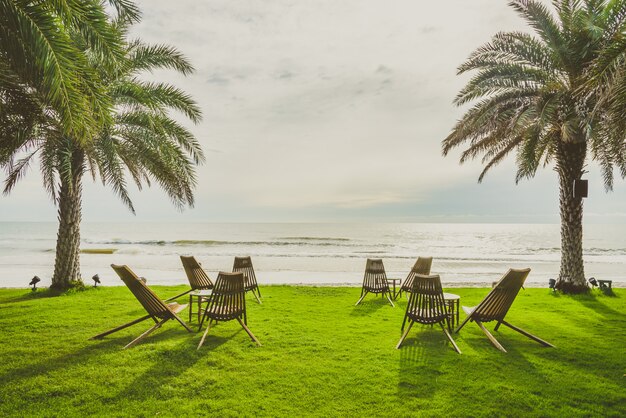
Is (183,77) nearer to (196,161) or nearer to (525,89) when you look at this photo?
(196,161)

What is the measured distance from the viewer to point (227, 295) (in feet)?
19.2

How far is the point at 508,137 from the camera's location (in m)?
12.0

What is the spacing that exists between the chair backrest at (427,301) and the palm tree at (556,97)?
5259 mm

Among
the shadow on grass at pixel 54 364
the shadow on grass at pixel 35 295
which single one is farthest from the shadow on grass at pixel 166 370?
the shadow on grass at pixel 35 295

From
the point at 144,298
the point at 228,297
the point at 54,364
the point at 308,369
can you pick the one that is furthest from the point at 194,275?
the point at 308,369

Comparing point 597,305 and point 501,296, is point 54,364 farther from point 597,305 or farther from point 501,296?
point 597,305

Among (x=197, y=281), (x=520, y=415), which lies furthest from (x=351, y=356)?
(x=197, y=281)

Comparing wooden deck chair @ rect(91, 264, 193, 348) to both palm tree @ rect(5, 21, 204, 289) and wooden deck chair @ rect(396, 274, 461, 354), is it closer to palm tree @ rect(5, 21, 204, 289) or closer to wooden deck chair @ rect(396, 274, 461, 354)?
wooden deck chair @ rect(396, 274, 461, 354)

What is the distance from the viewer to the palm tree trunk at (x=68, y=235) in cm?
995

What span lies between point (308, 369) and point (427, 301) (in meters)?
2.43

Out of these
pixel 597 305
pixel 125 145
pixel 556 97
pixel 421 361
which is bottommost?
pixel 421 361

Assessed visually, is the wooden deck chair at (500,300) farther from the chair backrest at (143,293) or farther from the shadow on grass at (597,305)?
the chair backrest at (143,293)

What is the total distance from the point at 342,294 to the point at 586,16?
32.6 ft

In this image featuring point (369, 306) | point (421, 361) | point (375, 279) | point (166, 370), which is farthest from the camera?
point (375, 279)
